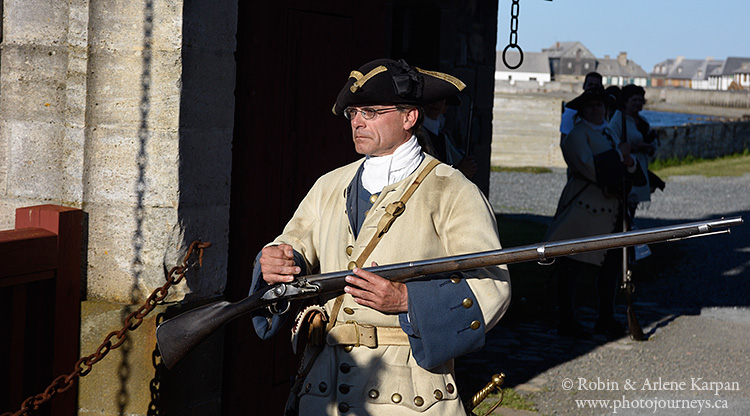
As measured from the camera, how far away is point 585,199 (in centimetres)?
787

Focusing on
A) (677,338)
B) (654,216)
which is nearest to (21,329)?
(677,338)

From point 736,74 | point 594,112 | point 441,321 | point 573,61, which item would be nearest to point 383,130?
point 441,321

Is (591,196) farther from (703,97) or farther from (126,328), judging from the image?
(703,97)

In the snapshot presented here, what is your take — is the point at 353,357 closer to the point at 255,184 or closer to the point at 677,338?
the point at 255,184

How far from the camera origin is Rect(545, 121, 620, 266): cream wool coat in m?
7.75

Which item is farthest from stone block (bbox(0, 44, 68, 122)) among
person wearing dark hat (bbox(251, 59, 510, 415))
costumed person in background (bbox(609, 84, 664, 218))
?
costumed person in background (bbox(609, 84, 664, 218))

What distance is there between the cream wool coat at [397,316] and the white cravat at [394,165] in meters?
0.04

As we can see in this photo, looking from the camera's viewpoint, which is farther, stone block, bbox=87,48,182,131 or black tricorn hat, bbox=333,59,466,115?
stone block, bbox=87,48,182,131

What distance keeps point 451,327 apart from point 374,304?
27 cm

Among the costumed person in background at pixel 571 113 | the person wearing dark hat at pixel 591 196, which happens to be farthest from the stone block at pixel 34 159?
the costumed person in background at pixel 571 113

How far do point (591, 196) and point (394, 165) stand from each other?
5.02 m

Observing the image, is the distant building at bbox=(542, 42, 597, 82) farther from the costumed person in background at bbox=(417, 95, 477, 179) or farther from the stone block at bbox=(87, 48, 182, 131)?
the stone block at bbox=(87, 48, 182, 131)

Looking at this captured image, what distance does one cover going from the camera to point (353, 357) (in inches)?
122

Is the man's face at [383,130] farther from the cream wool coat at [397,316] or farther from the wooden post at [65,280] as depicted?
the wooden post at [65,280]
